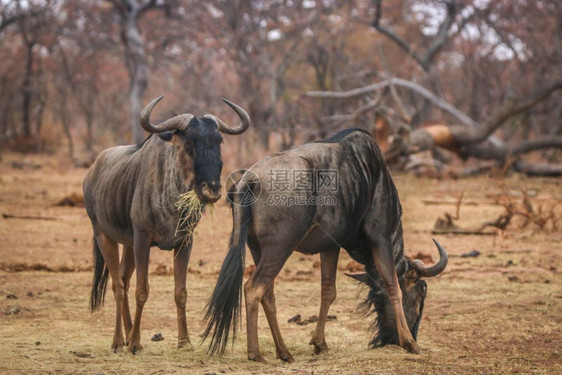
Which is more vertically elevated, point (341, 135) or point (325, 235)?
point (341, 135)

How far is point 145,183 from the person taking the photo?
5391 mm

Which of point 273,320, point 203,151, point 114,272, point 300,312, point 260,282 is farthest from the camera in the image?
point 300,312

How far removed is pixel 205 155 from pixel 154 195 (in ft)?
1.76

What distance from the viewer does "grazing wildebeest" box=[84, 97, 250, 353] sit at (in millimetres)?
5094

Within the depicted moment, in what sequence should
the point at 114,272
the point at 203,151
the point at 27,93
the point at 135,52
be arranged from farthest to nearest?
the point at 27,93 < the point at 135,52 < the point at 114,272 < the point at 203,151

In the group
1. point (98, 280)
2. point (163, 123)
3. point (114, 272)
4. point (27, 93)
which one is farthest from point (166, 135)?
point (27, 93)

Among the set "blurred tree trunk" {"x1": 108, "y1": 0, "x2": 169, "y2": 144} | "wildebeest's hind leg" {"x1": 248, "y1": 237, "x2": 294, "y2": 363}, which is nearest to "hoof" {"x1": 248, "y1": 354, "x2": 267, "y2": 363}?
"wildebeest's hind leg" {"x1": 248, "y1": 237, "x2": 294, "y2": 363}

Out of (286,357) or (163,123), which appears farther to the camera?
(163,123)

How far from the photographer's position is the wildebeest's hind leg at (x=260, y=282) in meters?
4.72

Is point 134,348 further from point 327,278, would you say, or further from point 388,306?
point 388,306

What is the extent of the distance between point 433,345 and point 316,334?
87cm

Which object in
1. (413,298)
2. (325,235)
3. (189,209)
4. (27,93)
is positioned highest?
(27,93)

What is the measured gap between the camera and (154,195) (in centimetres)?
531

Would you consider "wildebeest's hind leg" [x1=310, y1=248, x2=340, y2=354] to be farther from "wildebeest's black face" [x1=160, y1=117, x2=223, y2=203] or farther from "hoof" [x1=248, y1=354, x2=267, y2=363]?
"wildebeest's black face" [x1=160, y1=117, x2=223, y2=203]
